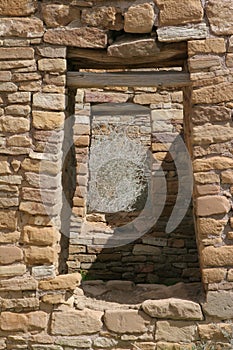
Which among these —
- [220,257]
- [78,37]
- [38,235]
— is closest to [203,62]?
[78,37]

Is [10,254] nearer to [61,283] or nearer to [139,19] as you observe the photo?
[61,283]

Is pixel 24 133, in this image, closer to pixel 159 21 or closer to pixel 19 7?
pixel 19 7

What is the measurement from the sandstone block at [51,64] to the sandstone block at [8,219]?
112 cm

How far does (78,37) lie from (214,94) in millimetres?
1116

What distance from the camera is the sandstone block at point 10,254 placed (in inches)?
156

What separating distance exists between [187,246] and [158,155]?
3.86 feet

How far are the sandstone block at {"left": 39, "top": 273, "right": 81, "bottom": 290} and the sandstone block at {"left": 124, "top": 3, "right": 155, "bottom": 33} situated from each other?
195cm

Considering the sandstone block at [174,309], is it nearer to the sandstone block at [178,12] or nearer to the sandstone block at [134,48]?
the sandstone block at [134,48]

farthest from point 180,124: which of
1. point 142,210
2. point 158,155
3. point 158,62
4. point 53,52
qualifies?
point 53,52

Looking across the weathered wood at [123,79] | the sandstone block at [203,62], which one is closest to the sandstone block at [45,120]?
the weathered wood at [123,79]

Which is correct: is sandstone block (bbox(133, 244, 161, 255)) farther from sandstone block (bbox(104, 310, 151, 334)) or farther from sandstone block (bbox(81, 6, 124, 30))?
sandstone block (bbox(81, 6, 124, 30))

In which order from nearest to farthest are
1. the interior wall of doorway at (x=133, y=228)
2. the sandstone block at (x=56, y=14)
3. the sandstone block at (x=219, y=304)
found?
the sandstone block at (x=219, y=304) → the sandstone block at (x=56, y=14) → the interior wall of doorway at (x=133, y=228)

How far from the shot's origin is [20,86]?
13.0 ft

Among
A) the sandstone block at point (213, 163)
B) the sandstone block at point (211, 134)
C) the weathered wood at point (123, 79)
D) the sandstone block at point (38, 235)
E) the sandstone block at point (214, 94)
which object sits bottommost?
the sandstone block at point (38, 235)
